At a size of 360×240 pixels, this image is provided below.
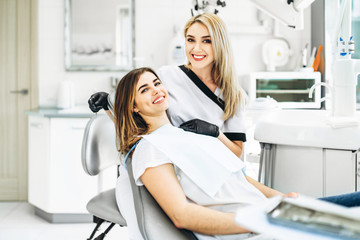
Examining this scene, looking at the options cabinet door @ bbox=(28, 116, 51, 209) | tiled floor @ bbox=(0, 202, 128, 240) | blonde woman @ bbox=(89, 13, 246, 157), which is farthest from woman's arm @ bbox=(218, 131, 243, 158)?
cabinet door @ bbox=(28, 116, 51, 209)

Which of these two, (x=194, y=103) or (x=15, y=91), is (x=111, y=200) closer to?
(x=194, y=103)

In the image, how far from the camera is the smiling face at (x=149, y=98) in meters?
1.41

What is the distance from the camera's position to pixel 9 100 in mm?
3561

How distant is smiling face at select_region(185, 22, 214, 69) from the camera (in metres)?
1.54

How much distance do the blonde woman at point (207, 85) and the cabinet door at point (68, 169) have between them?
4.30 ft

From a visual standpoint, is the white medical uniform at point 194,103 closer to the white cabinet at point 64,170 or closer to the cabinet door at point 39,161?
the white cabinet at point 64,170

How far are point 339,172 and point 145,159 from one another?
2.39 feet

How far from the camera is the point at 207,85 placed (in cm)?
163

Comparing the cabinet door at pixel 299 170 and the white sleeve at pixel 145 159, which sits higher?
the white sleeve at pixel 145 159

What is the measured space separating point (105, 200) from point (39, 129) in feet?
4.88

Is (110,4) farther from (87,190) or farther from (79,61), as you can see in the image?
(87,190)

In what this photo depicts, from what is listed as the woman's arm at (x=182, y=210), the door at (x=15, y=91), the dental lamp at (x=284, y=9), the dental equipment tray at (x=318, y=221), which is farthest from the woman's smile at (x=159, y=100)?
the door at (x=15, y=91)

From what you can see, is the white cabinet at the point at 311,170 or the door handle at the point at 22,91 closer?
the white cabinet at the point at 311,170

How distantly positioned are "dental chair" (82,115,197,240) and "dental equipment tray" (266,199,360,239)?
0.72m
